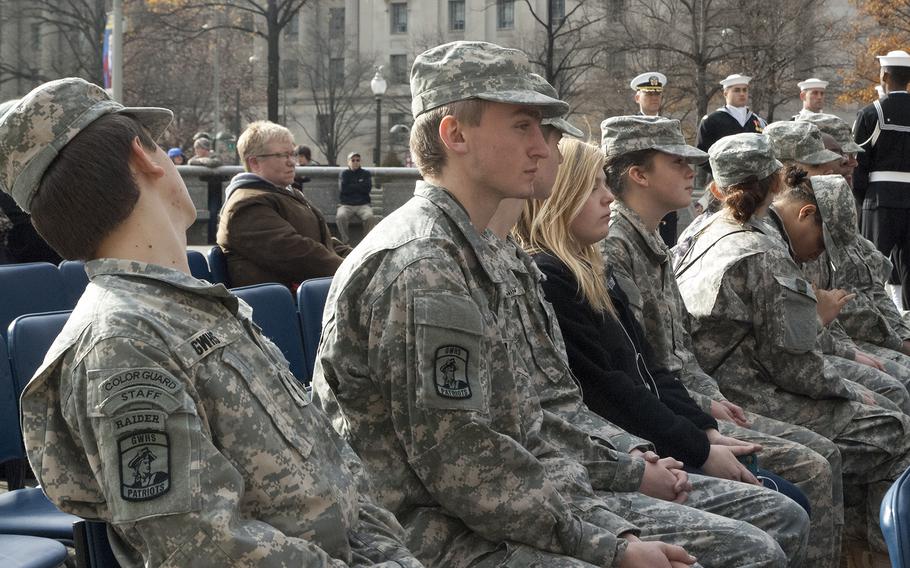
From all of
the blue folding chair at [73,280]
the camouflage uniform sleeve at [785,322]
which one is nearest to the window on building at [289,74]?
the blue folding chair at [73,280]

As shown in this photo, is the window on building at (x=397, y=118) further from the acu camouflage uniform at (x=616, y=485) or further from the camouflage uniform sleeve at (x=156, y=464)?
the camouflage uniform sleeve at (x=156, y=464)

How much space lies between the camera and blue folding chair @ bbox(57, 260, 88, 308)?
516cm

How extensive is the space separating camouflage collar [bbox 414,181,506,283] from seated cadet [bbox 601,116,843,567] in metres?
1.35

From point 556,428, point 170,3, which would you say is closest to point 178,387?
point 556,428

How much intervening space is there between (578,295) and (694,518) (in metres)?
0.88

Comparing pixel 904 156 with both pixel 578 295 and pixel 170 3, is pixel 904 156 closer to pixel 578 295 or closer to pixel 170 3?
pixel 578 295

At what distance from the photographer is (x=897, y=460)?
15.1ft

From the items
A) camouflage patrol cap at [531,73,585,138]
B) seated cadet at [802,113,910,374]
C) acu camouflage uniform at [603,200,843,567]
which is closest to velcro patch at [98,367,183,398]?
camouflage patrol cap at [531,73,585,138]

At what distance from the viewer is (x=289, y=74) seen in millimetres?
57875

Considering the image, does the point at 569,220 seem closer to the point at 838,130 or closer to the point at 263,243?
the point at 263,243

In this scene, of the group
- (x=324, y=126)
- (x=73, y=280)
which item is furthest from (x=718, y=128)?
(x=324, y=126)

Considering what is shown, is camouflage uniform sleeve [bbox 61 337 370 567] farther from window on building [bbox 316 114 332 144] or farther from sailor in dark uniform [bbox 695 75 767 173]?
window on building [bbox 316 114 332 144]

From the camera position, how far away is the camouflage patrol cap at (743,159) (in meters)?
4.72

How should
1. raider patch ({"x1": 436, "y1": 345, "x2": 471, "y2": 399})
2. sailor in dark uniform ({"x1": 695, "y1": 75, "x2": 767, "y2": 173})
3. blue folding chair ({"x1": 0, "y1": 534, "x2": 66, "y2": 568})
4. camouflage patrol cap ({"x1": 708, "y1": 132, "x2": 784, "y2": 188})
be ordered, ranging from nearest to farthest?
raider patch ({"x1": 436, "y1": 345, "x2": 471, "y2": 399})
blue folding chair ({"x1": 0, "y1": 534, "x2": 66, "y2": 568})
camouflage patrol cap ({"x1": 708, "y1": 132, "x2": 784, "y2": 188})
sailor in dark uniform ({"x1": 695, "y1": 75, "x2": 767, "y2": 173})
